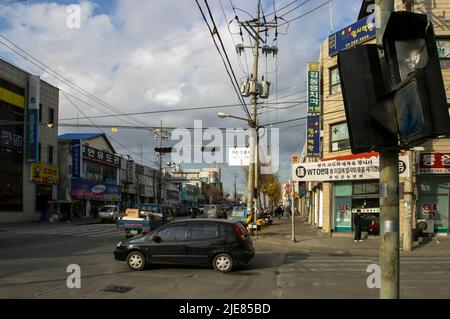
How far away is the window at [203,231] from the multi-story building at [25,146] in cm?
2750

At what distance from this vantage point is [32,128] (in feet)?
132

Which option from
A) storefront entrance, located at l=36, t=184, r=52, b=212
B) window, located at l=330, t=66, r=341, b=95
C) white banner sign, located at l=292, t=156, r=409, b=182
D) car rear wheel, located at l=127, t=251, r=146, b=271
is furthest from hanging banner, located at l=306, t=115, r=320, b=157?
→ storefront entrance, located at l=36, t=184, r=52, b=212

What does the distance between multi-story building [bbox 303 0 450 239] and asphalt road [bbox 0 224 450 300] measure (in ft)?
19.4

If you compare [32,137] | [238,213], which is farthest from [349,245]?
[32,137]

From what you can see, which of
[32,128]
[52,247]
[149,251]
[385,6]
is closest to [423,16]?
[385,6]

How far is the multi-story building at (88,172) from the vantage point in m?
49.1

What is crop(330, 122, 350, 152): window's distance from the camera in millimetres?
25669

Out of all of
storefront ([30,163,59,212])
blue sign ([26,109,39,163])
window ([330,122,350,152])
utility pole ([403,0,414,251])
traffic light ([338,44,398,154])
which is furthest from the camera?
storefront ([30,163,59,212])

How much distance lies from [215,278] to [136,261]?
2624 mm

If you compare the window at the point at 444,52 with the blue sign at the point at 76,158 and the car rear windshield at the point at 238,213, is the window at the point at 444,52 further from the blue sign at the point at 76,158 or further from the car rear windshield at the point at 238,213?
the blue sign at the point at 76,158

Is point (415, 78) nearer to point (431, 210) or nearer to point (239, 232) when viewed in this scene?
point (239, 232)

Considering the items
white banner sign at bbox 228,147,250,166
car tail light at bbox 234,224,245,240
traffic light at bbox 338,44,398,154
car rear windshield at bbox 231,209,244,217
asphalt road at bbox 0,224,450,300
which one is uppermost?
white banner sign at bbox 228,147,250,166

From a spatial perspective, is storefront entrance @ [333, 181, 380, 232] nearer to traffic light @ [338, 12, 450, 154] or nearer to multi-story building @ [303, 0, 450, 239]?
multi-story building @ [303, 0, 450, 239]

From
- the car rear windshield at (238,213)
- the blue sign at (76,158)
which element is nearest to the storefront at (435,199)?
the car rear windshield at (238,213)
